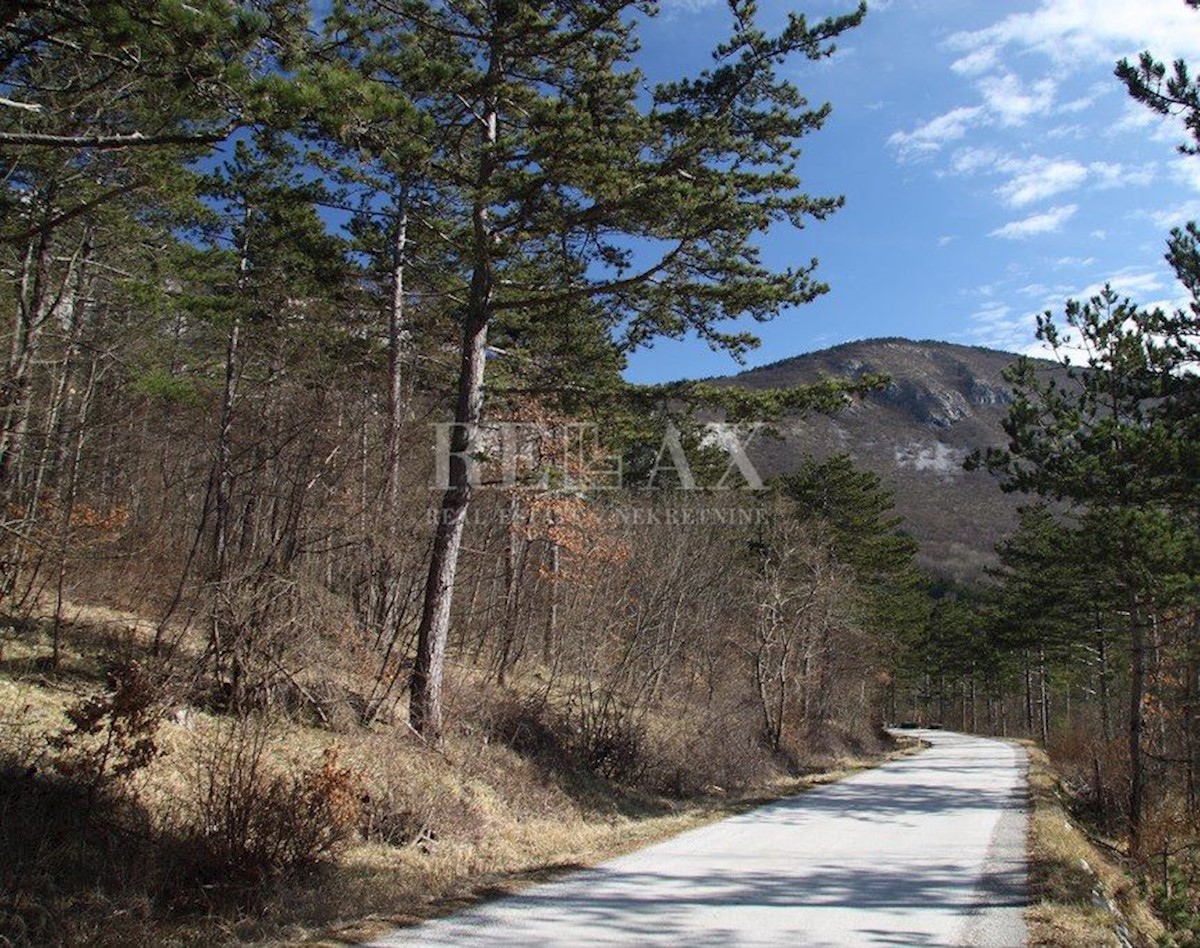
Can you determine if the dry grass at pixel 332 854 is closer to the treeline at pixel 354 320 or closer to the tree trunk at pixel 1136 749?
the treeline at pixel 354 320

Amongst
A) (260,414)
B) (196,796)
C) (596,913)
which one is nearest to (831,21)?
(260,414)

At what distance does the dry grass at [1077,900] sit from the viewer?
21.7 ft

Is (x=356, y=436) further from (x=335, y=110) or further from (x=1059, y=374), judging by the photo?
(x=1059, y=374)

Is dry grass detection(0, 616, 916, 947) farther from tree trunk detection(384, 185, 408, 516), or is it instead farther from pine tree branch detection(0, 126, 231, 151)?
pine tree branch detection(0, 126, 231, 151)

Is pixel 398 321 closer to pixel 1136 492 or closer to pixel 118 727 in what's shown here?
pixel 118 727

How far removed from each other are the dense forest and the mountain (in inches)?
1956

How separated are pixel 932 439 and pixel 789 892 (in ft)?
456

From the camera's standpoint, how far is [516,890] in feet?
23.7

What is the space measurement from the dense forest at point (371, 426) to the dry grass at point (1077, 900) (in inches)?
24.0

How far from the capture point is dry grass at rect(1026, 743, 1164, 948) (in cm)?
663

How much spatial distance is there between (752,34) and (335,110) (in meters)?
6.29

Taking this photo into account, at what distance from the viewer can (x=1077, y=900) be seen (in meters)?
7.73

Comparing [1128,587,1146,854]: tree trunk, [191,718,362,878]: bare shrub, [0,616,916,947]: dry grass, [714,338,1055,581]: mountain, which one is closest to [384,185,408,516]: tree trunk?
[0,616,916,947]: dry grass

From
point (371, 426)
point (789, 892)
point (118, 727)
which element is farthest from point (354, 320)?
point (789, 892)
